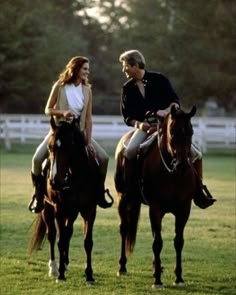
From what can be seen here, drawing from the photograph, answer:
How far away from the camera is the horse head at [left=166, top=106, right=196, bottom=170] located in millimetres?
9086

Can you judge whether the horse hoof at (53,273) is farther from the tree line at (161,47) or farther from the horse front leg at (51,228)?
the tree line at (161,47)

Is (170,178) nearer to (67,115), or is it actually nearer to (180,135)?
(180,135)

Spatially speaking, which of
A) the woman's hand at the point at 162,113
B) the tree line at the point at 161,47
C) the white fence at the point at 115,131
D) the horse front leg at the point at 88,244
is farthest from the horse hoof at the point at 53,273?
the tree line at the point at 161,47

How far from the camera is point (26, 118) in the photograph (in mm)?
41750

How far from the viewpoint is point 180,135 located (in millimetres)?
9078

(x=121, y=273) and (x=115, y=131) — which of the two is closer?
(x=121, y=273)

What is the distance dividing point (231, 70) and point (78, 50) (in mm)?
15575

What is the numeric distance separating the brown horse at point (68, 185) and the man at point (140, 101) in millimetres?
625

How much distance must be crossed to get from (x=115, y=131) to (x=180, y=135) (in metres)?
29.6

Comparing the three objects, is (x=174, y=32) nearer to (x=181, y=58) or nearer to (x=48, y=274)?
(x=181, y=58)

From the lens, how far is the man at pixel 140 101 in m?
10.2

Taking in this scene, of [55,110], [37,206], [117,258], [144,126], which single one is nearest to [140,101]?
[144,126]

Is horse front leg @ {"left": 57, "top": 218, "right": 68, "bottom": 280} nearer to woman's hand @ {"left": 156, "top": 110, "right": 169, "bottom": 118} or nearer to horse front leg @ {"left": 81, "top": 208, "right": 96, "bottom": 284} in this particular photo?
horse front leg @ {"left": 81, "top": 208, "right": 96, "bottom": 284}

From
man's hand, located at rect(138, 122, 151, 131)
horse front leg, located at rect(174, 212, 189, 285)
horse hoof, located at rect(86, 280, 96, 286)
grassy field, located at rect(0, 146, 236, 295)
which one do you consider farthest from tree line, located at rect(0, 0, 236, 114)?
horse hoof, located at rect(86, 280, 96, 286)
